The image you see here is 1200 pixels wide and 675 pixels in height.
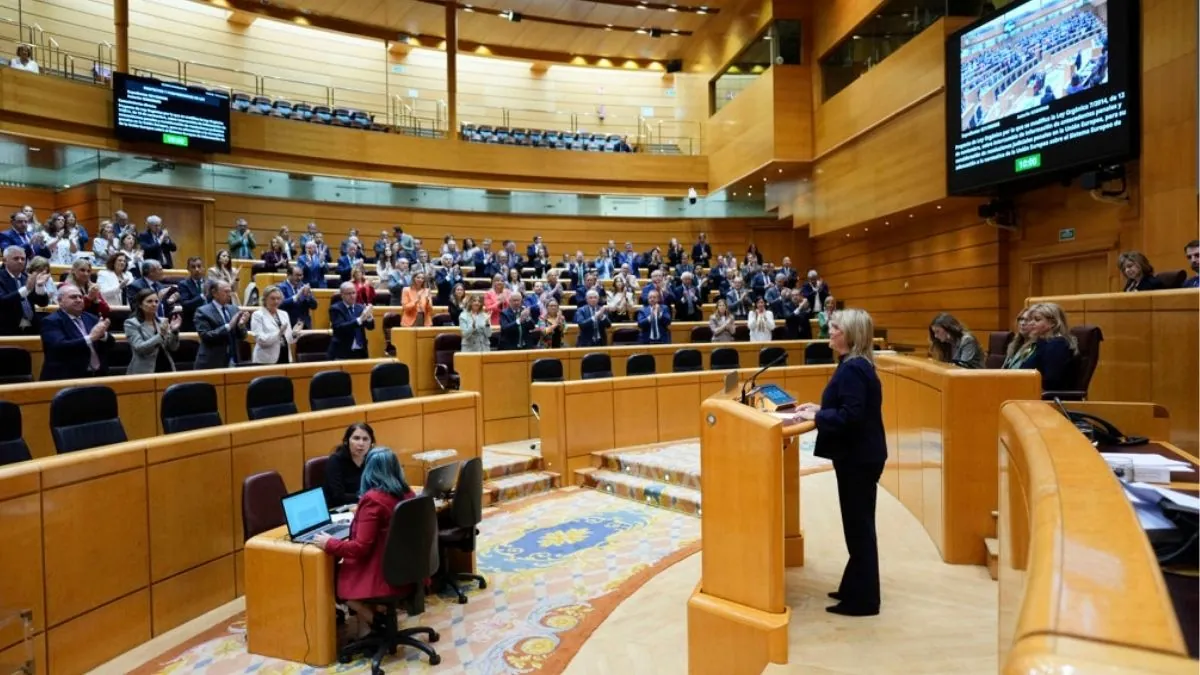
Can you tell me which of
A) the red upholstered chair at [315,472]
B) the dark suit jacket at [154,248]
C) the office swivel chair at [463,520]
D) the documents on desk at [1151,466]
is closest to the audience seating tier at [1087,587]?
the documents on desk at [1151,466]

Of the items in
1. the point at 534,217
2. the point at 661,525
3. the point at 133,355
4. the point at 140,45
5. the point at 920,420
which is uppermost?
the point at 140,45

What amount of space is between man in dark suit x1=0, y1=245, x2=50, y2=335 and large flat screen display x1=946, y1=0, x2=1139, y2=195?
Answer: 9433 mm

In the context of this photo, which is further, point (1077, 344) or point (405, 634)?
point (1077, 344)

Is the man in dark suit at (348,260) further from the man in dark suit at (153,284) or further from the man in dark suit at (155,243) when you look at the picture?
the man in dark suit at (153,284)

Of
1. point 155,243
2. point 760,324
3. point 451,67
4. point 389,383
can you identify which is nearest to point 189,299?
point 389,383

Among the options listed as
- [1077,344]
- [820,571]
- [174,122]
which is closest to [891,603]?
[820,571]

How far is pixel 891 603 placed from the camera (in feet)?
10.8

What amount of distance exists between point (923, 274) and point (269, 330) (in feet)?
32.9

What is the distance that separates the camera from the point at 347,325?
7.82 m

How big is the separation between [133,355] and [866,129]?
10841mm

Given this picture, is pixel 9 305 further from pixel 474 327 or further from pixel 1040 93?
pixel 1040 93

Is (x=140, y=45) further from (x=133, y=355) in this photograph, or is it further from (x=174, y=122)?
(x=133, y=355)

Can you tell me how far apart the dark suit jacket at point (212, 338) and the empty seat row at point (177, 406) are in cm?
118

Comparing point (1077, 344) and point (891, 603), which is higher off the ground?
point (1077, 344)
